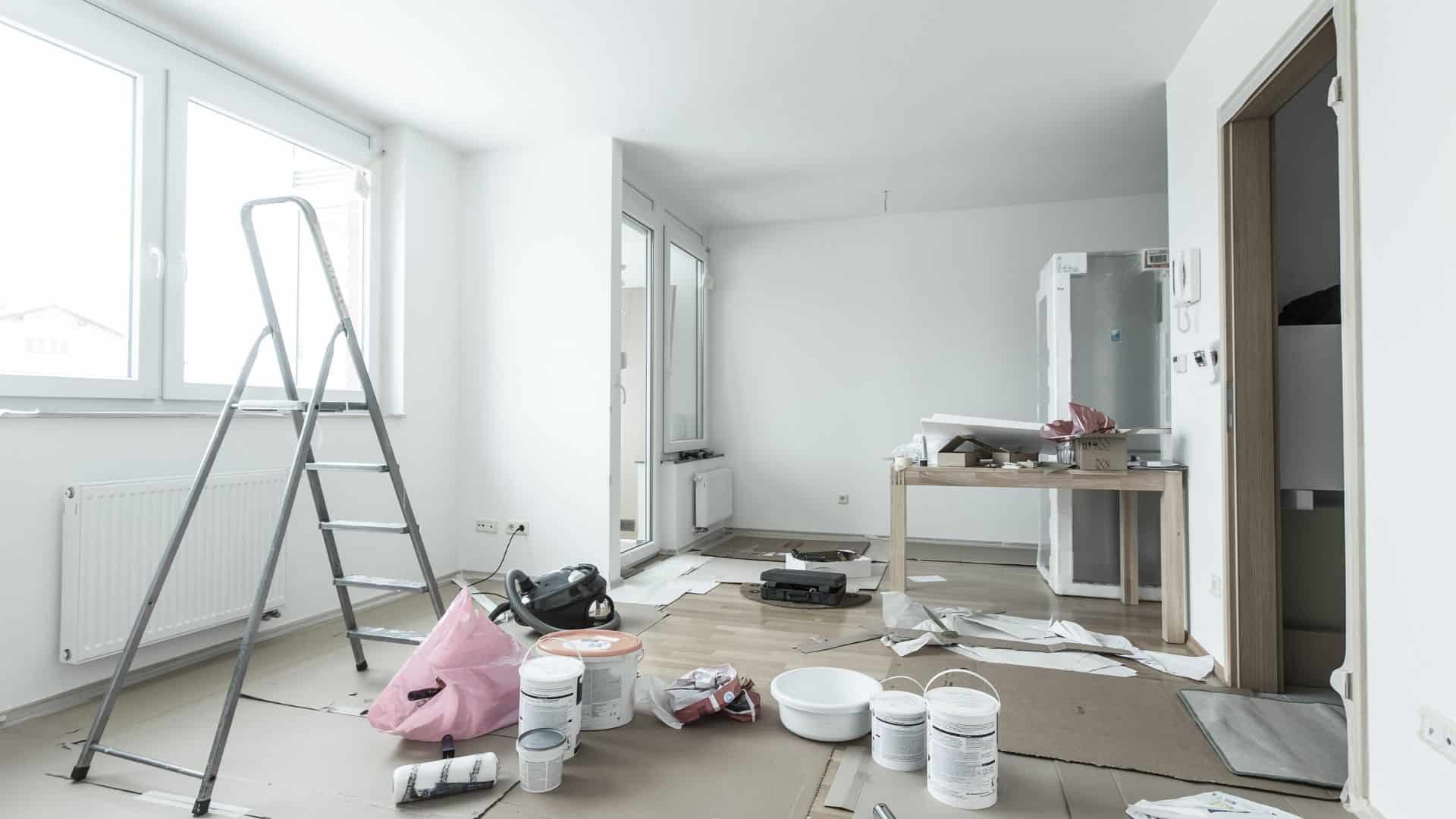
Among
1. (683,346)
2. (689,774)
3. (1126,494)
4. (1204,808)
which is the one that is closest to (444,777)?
(689,774)

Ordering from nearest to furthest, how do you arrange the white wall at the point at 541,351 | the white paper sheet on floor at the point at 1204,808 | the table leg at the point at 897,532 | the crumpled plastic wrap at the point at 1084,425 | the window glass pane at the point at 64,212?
the white paper sheet on floor at the point at 1204,808, the window glass pane at the point at 64,212, the crumpled plastic wrap at the point at 1084,425, the table leg at the point at 897,532, the white wall at the point at 541,351

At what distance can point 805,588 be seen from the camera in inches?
143

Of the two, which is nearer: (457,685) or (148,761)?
(148,761)

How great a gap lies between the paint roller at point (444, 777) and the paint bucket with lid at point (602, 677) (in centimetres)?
34

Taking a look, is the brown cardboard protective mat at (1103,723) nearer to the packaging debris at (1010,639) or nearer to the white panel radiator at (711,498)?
the packaging debris at (1010,639)

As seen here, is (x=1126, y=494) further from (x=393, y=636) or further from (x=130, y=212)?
(x=130, y=212)

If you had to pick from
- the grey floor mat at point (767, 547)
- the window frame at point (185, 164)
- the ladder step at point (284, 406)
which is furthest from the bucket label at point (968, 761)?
the grey floor mat at point (767, 547)

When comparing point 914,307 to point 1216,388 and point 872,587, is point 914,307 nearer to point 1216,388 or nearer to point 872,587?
point 872,587

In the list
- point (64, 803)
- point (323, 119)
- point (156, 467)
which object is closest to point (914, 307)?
point (323, 119)

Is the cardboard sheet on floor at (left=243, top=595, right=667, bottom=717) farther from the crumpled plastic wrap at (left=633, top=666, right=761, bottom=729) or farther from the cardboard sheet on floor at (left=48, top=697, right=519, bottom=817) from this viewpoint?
the crumpled plastic wrap at (left=633, top=666, right=761, bottom=729)

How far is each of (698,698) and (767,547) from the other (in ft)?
10.2

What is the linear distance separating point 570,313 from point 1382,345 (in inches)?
135

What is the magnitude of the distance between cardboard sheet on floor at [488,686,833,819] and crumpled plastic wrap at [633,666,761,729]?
3 centimetres

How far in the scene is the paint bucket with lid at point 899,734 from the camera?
1833 millimetres
